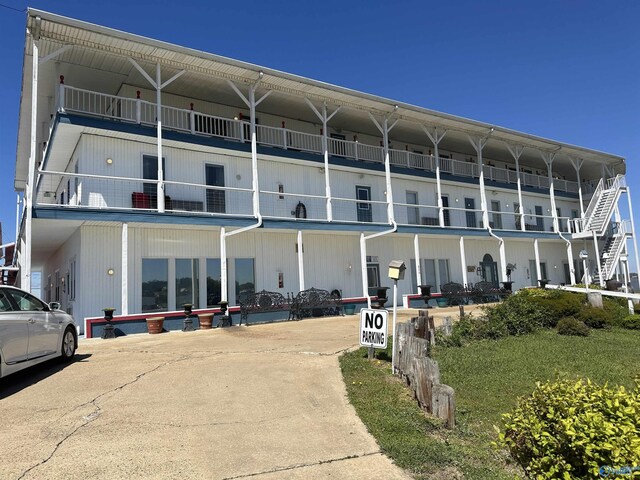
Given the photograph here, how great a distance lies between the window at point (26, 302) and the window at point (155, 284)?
838 centimetres

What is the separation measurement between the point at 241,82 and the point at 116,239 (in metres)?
7.62

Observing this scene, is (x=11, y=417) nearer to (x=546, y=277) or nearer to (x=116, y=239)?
(x=116, y=239)

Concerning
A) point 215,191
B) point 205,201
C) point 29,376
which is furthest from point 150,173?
point 29,376

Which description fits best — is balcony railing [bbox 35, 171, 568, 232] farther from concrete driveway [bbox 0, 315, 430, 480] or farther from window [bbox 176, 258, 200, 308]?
concrete driveway [bbox 0, 315, 430, 480]

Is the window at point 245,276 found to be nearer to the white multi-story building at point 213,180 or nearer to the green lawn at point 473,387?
the white multi-story building at point 213,180

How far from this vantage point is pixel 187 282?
17.5m

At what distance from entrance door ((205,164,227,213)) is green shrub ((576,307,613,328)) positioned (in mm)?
13566

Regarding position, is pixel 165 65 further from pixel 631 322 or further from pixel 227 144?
pixel 631 322

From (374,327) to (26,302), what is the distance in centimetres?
618

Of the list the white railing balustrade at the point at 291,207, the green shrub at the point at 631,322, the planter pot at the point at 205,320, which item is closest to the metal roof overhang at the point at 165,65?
the white railing balustrade at the point at 291,207

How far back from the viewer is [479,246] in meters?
27.5

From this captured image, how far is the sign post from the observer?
8562 mm

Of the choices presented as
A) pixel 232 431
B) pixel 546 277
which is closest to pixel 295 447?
pixel 232 431

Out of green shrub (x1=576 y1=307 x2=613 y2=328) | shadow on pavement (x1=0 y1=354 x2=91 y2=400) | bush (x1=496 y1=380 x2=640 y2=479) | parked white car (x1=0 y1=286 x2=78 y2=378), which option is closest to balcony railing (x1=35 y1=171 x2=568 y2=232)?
parked white car (x1=0 y1=286 x2=78 y2=378)
